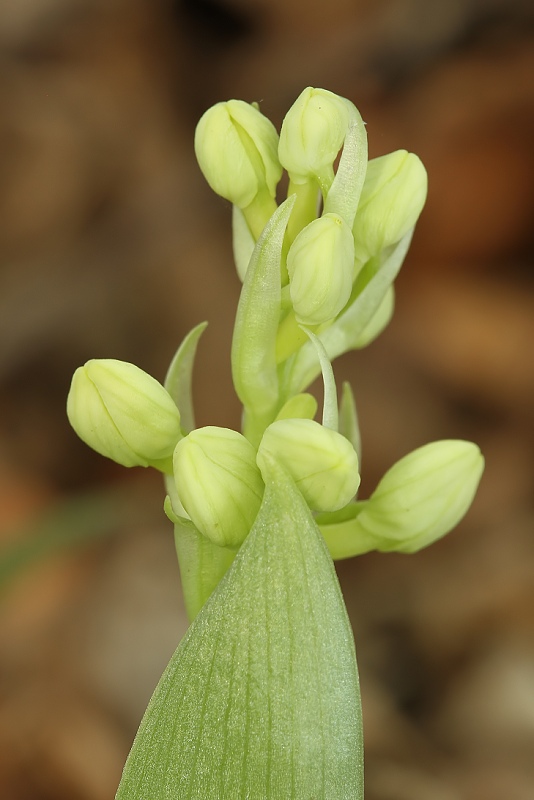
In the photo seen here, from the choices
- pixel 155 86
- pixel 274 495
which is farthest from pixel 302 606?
pixel 155 86

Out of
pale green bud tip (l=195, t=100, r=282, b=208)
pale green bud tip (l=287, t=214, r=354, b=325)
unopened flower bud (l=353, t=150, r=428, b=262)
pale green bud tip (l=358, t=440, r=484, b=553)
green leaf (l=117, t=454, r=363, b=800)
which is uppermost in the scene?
pale green bud tip (l=195, t=100, r=282, b=208)

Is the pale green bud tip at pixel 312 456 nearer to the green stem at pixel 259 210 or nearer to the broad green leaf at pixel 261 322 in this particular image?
the broad green leaf at pixel 261 322

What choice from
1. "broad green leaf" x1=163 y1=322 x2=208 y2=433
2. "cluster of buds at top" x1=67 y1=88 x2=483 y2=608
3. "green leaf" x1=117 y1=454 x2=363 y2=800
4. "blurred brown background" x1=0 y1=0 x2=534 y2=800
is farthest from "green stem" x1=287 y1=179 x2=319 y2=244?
"blurred brown background" x1=0 y1=0 x2=534 y2=800

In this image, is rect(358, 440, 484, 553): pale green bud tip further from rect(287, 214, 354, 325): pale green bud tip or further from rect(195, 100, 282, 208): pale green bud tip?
rect(195, 100, 282, 208): pale green bud tip

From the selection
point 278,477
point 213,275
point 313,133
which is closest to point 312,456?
point 278,477

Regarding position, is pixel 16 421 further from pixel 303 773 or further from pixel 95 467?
pixel 303 773

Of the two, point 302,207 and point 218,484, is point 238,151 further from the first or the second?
point 218,484

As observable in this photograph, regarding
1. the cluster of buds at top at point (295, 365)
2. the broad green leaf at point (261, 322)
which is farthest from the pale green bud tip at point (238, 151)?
the broad green leaf at point (261, 322)
